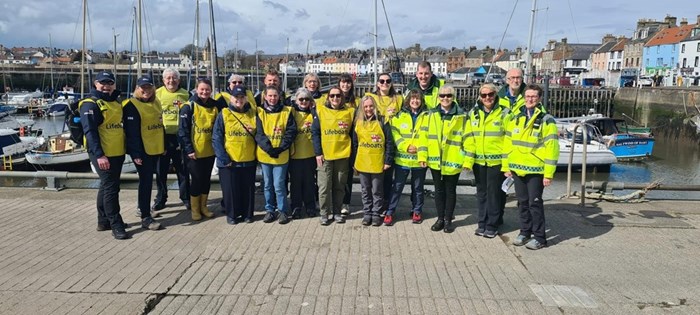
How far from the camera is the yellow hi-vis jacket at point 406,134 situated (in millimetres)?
5812

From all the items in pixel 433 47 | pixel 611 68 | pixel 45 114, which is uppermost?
pixel 433 47

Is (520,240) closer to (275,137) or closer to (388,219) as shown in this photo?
(388,219)

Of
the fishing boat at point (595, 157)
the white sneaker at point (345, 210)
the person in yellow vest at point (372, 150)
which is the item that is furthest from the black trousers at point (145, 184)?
the fishing boat at point (595, 157)

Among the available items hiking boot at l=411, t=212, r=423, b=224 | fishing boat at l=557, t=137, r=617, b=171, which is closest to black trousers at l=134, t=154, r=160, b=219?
hiking boot at l=411, t=212, r=423, b=224

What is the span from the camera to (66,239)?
5.52 meters

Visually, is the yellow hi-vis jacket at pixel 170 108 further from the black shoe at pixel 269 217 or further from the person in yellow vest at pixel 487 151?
the person in yellow vest at pixel 487 151

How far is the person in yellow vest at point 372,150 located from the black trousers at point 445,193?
589 mm

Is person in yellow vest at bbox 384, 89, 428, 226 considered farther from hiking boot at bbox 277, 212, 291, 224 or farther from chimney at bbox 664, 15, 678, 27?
chimney at bbox 664, 15, 678, 27

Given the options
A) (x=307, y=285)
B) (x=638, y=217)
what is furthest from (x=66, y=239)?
(x=638, y=217)

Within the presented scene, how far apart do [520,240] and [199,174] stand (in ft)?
12.5

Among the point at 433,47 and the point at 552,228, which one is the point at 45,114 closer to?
the point at 552,228

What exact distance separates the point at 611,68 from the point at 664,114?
41704 mm

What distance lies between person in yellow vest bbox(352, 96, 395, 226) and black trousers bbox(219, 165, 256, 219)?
1.31 meters

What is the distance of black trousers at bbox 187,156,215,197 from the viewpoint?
6125 mm
